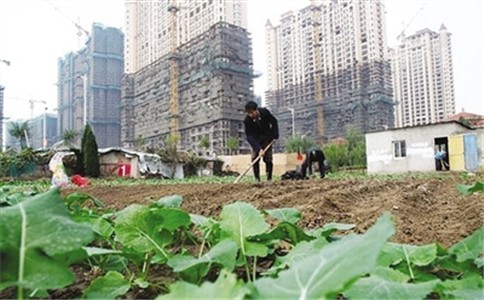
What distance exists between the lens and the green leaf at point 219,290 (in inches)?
20.3

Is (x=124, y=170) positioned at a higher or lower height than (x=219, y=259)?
higher

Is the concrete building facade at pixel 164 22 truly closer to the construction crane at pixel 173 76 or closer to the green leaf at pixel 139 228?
the construction crane at pixel 173 76

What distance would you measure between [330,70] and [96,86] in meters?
39.6

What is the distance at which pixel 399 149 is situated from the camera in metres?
21.8

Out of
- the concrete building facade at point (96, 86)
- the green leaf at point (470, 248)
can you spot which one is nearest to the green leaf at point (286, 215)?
the green leaf at point (470, 248)

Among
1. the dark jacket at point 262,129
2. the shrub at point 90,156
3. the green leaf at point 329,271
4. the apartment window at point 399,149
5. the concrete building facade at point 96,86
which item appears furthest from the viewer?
the concrete building facade at point 96,86

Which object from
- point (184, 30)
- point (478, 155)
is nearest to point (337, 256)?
point (478, 155)

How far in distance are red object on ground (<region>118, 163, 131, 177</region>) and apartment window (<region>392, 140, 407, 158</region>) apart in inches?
567

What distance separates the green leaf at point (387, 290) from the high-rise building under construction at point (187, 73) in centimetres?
5312

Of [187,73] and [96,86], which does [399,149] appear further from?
[96,86]

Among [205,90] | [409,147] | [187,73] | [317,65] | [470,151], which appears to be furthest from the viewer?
[317,65]

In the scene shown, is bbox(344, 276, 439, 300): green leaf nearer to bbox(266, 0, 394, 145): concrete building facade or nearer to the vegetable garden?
the vegetable garden

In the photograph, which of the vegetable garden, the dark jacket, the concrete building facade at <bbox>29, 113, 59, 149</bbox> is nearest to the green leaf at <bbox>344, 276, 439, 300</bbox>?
the vegetable garden

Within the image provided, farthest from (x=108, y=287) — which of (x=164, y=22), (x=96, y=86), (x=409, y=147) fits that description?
(x=96, y=86)
